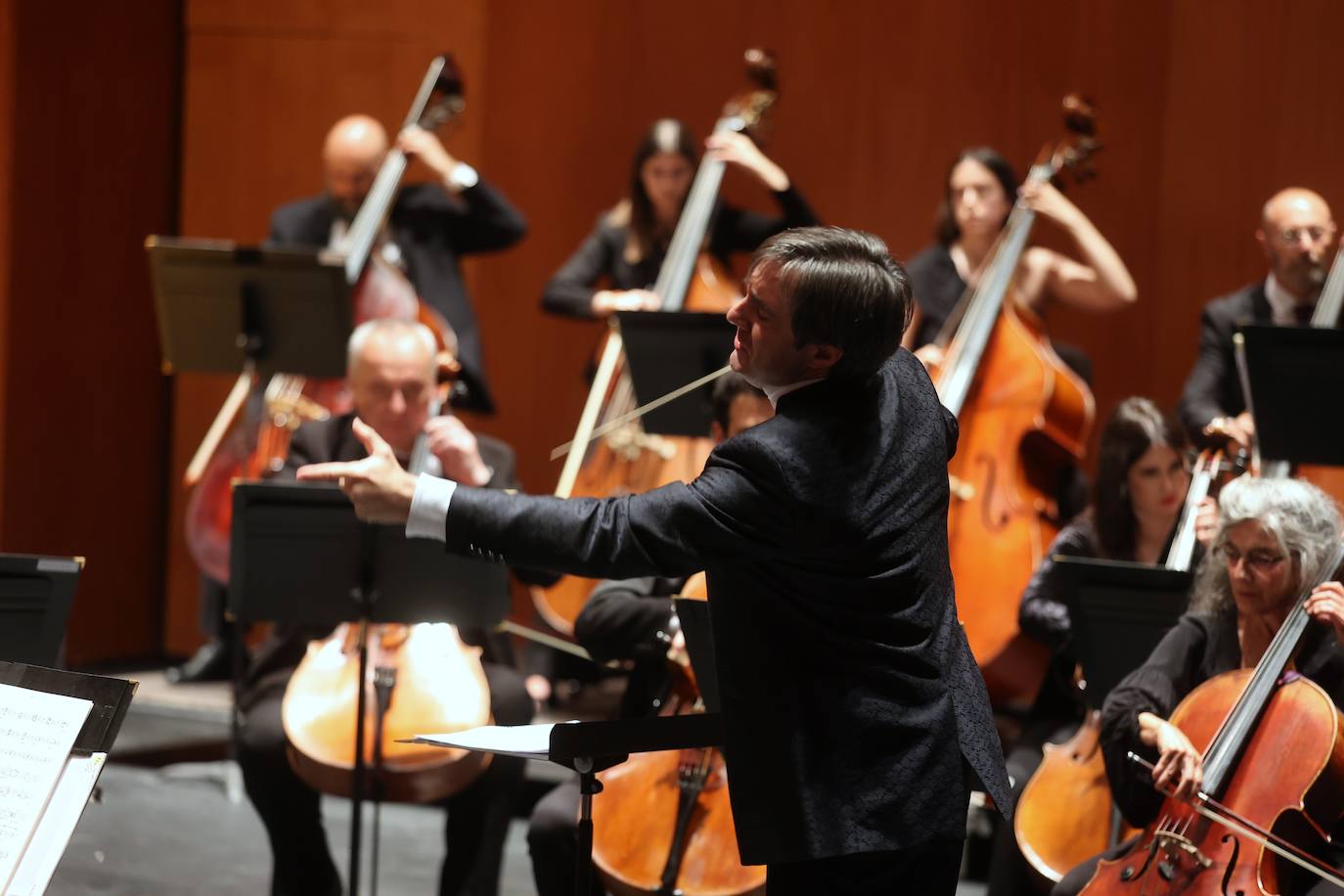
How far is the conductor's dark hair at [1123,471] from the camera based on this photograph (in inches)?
141

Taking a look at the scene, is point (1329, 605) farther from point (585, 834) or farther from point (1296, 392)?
point (585, 834)

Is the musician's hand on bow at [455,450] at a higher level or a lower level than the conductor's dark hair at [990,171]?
lower

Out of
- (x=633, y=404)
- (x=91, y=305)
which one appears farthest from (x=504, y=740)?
(x=91, y=305)

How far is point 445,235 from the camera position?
5078mm

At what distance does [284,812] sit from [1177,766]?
5.79 feet

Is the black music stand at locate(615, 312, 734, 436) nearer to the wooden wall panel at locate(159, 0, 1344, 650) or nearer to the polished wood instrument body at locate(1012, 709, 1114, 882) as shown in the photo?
the polished wood instrument body at locate(1012, 709, 1114, 882)

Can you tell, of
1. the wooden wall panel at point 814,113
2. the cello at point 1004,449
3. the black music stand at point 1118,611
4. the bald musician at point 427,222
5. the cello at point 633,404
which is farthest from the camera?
the wooden wall panel at point 814,113

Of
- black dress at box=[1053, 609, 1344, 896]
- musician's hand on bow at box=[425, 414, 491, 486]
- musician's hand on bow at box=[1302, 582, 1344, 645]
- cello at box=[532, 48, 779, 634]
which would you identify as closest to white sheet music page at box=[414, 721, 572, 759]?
musician's hand on bow at box=[425, 414, 491, 486]

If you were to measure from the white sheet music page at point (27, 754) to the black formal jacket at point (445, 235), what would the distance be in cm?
297

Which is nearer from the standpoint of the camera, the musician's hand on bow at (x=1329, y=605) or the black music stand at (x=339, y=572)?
the musician's hand on bow at (x=1329, y=605)

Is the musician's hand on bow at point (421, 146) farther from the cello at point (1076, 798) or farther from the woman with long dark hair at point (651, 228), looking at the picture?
the cello at point (1076, 798)

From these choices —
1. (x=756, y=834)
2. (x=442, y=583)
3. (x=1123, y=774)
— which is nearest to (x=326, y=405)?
(x=442, y=583)

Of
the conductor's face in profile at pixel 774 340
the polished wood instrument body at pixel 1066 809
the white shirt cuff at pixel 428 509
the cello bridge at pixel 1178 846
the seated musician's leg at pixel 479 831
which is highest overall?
the conductor's face in profile at pixel 774 340

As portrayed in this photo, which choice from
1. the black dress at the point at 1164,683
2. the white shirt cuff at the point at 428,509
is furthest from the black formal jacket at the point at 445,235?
the white shirt cuff at the point at 428,509
